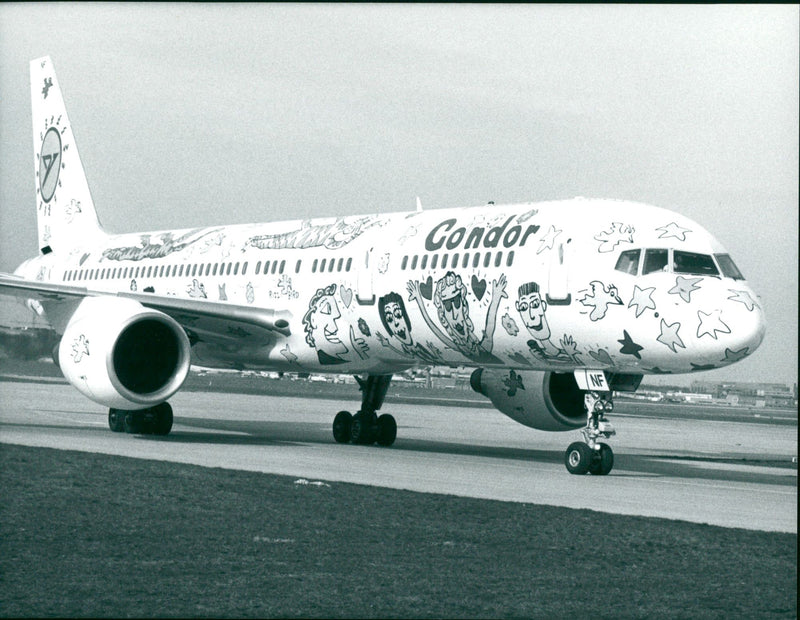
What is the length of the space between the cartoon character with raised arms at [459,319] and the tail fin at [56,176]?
11469 millimetres

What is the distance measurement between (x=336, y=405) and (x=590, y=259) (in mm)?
25756

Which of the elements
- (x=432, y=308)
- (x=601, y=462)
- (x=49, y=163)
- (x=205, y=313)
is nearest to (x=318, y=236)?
(x=205, y=313)

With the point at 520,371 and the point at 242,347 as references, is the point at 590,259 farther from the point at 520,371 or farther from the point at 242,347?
the point at 242,347

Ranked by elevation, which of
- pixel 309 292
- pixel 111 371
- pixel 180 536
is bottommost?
pixel 180 536

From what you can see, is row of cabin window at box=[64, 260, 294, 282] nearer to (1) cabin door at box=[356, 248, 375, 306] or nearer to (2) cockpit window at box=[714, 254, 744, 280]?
(1) cabin door at box=[356, 248, 375, 306]

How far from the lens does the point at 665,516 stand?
1102cm

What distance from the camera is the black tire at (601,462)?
1474 cm

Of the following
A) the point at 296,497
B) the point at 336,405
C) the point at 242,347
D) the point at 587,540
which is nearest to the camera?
the point at 587,540

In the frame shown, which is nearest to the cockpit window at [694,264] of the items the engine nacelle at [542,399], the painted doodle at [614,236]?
the painted doodle at [614,236]

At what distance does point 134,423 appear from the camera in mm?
19750

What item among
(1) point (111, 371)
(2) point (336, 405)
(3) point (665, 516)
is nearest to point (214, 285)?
(1) point (111, 371)

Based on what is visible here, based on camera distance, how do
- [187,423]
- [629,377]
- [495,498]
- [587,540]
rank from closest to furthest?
1. [587,540]
2. [495,498]
3. [629,377]
4. [187,423]

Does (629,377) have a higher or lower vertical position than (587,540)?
higher

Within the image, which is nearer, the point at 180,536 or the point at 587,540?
the point at 180,536
